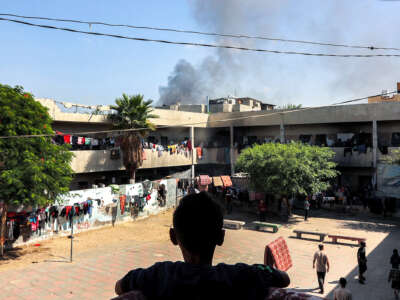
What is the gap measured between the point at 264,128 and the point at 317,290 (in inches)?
889

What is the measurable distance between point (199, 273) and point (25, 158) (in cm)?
1426

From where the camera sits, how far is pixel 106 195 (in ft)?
69.1

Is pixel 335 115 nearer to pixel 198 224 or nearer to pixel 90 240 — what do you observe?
pixel 90 240

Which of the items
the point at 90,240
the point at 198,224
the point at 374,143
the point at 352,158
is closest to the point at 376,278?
the point at 198,224

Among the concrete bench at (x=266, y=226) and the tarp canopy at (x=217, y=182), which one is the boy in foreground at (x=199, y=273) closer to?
the concrete bench at (x=266, y=226)

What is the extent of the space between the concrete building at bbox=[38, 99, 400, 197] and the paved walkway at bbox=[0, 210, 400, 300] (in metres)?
6.90

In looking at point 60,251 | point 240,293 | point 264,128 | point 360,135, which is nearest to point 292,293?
point 240,293

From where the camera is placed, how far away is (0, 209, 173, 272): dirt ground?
14.8 m

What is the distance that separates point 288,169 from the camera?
21000mm

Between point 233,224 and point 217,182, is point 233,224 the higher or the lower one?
the lower one

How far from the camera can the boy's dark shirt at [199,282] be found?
162 centimetres

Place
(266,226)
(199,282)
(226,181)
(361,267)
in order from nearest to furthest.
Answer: (199,282)
(361,267)
(266,226)
(226,181)

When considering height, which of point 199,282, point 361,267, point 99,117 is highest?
point 99,117

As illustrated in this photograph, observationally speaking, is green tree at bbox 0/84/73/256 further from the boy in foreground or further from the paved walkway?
the boy in foreground
